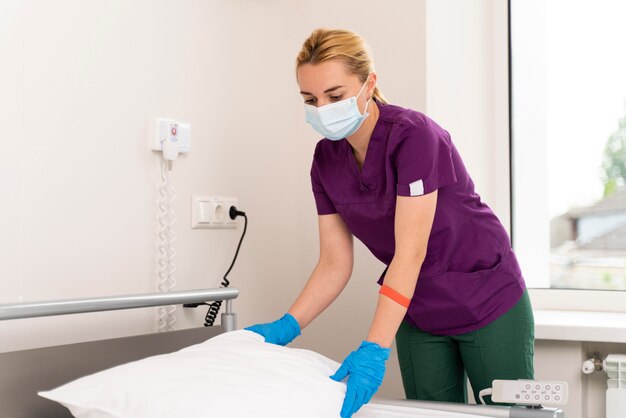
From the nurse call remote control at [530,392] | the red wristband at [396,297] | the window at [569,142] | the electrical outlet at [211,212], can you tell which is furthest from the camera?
the window at [569,142]

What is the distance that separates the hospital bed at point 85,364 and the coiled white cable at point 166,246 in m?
0.15

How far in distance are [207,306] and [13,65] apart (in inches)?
32.0

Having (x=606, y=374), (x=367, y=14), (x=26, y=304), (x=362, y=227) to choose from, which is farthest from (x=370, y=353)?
(x=367, y=14)

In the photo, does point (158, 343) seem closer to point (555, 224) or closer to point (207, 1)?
point (207, 1)

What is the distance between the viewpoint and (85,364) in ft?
4.72

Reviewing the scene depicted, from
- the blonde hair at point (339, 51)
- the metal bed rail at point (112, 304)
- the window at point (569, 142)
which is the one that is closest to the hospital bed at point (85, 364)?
the metal bed rail at point (112, 304)

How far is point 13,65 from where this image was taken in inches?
57.1

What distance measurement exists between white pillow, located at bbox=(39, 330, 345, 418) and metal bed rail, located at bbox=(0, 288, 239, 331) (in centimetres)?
15

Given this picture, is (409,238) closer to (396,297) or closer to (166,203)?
(396,297)

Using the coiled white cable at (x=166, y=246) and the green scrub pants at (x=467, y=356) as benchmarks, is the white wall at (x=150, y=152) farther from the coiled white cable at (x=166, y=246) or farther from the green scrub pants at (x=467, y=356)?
the green scrub pants at (x=467, y=356)

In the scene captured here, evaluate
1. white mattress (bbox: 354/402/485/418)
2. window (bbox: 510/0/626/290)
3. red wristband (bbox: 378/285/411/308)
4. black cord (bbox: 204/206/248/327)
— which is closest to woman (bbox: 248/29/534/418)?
red wristband (bbox: 378/285/411/308)

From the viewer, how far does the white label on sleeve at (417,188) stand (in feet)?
4.96

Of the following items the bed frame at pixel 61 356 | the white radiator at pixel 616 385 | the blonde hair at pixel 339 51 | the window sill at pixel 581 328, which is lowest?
the white radiator at pixel 616 385

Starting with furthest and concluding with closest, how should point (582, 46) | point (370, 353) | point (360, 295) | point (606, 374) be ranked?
point (582, 46) → point (360, 295) → point (606, 374) → point (370, 353)
